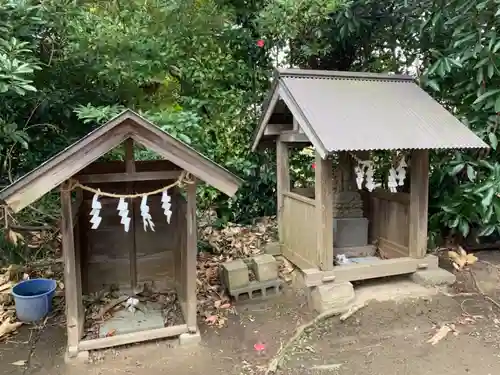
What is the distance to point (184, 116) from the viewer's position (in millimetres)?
5805

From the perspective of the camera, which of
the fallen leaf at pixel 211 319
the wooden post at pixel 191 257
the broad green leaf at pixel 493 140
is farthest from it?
the broad green leaf at pixel 493 140

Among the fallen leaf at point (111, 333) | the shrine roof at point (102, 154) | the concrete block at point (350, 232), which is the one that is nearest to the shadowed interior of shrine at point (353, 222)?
the concrete block at point (350, 232)

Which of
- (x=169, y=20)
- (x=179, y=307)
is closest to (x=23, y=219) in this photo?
(x=179, y=307)

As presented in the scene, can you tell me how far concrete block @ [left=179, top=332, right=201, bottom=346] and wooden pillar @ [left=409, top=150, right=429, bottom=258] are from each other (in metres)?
3.08

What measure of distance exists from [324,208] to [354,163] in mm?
1502

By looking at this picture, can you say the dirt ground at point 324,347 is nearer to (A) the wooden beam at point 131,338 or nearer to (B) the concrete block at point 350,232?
(A) the wooden beam at point 131,338

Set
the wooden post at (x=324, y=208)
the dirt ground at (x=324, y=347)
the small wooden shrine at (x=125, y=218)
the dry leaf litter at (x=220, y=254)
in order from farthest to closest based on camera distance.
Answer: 1. the dry leaf litter at (x=220, y=254)
2. the wooden post at (x=324, y=208)
3. the dirt ground at (x=324, y=347)
4. the small wooden shrine at (x=125, y=218)

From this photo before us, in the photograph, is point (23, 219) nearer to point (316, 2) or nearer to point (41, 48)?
point (41, 48)

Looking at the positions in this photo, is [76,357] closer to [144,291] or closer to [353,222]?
[144,291]

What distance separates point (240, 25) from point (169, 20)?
5.42 feet

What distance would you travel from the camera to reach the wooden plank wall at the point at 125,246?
215 inches

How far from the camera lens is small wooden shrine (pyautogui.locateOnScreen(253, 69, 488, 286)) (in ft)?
16.7

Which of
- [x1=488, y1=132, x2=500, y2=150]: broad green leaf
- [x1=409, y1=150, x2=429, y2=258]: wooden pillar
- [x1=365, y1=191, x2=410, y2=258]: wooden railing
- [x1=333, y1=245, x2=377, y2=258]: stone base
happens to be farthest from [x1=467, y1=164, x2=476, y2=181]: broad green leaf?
[x1=333, y1=245, x2=377, y2=258]: stone base

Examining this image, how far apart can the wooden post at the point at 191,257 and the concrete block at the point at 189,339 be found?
0.17ft
